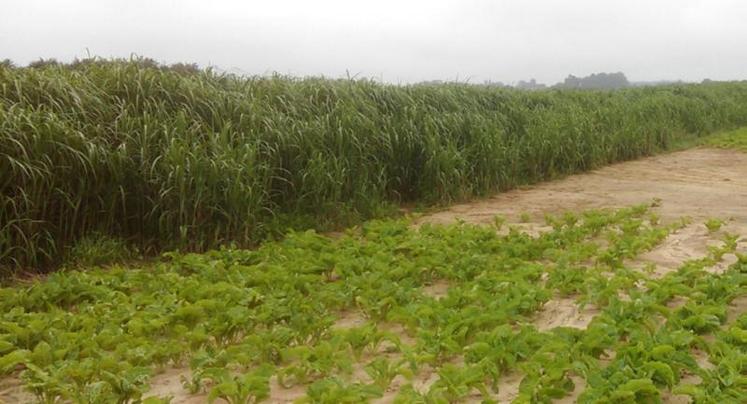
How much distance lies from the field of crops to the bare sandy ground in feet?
0.13

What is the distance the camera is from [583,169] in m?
11.1

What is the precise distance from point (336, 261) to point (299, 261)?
0.90 ft

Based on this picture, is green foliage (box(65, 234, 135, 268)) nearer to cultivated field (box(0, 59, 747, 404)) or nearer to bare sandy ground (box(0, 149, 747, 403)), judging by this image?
cultivated field (box(0, 59, 747, 404))

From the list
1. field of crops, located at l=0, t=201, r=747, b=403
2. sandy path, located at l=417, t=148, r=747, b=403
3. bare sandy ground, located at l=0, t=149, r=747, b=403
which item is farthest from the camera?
sandy path, located at l=417, t=148, r=747, b=403

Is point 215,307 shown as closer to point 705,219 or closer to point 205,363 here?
point 205,363

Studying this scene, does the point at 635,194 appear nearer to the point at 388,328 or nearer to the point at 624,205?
the point at 624,205

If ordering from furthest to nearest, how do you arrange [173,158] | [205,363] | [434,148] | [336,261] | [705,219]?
1. [434,148]
2. [705,219]
3. [173,158]
4. [336,261]
5. [205,363]

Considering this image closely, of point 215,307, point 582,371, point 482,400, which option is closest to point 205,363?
point 215,307

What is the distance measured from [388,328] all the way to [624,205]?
5.02 meters

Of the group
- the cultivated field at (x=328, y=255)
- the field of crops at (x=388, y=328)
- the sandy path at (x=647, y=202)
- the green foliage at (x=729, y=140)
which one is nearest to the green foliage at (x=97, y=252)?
the cultivated field at (x=328, y=255)

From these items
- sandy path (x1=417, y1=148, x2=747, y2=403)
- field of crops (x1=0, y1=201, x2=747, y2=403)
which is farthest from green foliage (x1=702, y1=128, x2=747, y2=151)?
field of crops (x1=0, y1=201, x2=747, y2=403)

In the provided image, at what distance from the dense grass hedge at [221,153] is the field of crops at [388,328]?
2.14 feet

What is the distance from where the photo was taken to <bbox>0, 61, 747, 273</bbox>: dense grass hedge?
17.1ft

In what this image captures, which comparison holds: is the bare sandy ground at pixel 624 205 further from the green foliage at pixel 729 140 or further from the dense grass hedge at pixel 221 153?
the green foliage at pixel 729 140
